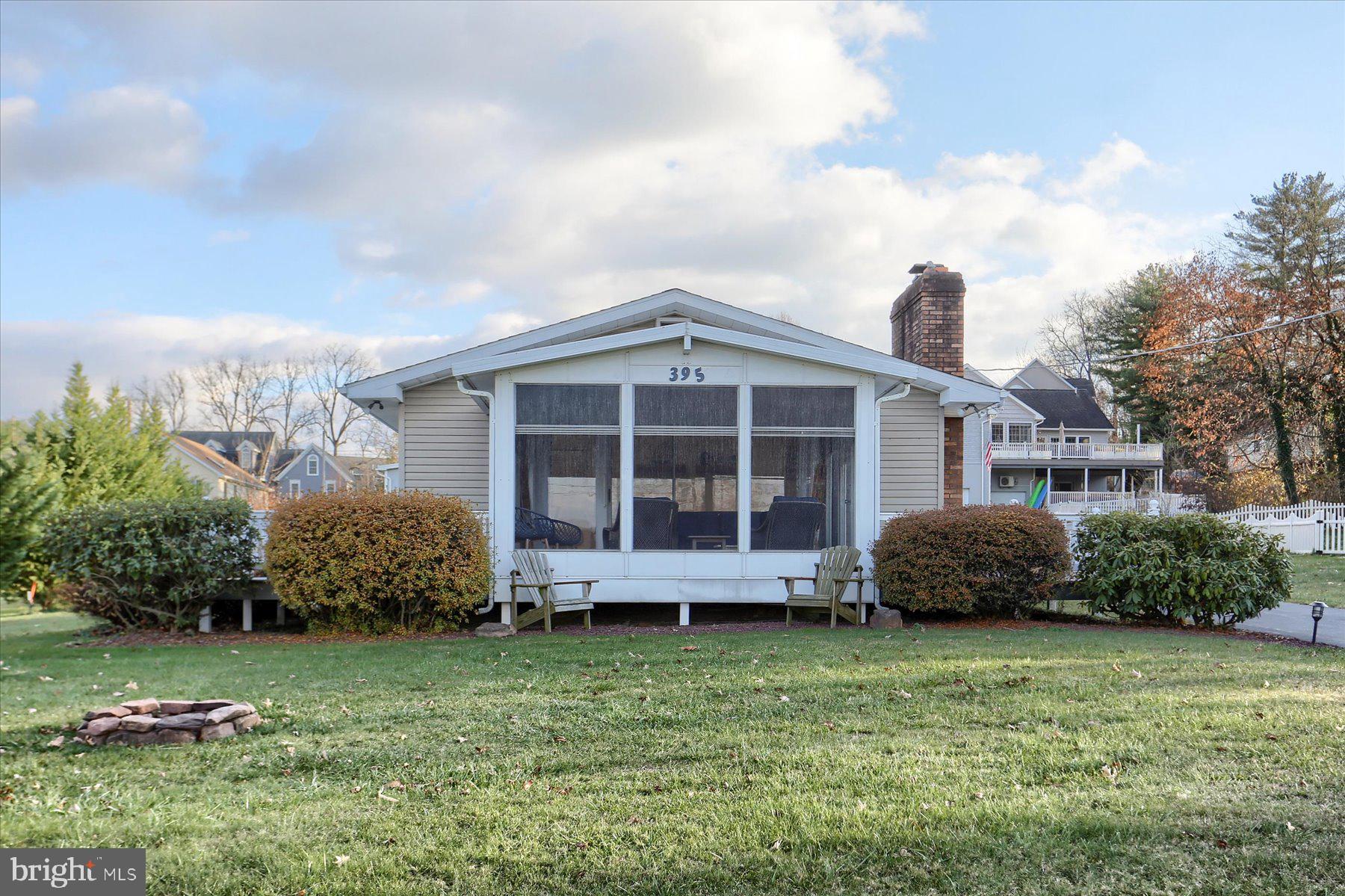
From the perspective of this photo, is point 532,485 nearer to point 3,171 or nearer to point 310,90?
point 3,171

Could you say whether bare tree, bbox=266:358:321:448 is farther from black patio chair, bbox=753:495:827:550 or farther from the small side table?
black patio chair, bbox=753:495:827:550

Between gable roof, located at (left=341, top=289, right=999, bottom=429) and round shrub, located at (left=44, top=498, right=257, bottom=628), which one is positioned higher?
gable roof, located at (left=341, top=289, right=999, bottom=429)

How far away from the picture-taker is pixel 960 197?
63.7 ft

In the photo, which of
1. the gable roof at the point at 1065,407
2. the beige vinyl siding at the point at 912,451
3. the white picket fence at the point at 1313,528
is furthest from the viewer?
the gable roof at the point at 1065,407

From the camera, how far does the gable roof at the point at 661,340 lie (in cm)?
996

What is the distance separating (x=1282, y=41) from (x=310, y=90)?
44.6 feet

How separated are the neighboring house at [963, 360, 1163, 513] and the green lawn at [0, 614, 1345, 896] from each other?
3582 centimetres

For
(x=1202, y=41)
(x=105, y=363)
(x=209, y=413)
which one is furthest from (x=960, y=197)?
(x=209, y=413)

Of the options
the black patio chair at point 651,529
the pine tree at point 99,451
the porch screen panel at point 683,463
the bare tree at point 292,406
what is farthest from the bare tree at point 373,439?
the porch screen panel at point 683,463

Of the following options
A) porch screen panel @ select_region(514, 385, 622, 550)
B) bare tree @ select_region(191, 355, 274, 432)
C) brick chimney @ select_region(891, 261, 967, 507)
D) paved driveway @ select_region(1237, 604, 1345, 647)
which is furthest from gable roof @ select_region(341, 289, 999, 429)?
bare tree @ select_region(191, 355, 274, 432)

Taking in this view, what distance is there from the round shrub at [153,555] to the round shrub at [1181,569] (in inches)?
380

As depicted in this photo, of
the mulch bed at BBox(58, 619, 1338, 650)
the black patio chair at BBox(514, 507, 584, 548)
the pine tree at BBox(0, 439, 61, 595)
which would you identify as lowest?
the mulch bed at BBox(58, 619, 1338, 650)

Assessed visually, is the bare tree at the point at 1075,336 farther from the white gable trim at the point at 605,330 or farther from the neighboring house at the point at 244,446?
the neighboring house at the point at 244,446

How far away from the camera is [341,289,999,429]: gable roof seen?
9.96m
